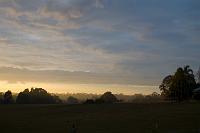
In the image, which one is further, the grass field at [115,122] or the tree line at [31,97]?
the tree line at [31,97]

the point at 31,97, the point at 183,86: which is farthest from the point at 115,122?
the point at 31,97

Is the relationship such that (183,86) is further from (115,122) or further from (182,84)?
(115,122)

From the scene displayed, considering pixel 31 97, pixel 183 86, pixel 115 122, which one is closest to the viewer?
pixel 115 122

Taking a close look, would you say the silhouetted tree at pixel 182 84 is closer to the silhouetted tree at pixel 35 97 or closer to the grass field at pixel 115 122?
the grass field at pixel 115 122

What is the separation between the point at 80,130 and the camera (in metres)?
48.3

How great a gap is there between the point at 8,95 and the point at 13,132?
113 m

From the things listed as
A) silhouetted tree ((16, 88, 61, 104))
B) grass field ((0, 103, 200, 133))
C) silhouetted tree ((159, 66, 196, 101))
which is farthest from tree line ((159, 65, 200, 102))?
silhouetted tree ((16, 88, 61, 104))

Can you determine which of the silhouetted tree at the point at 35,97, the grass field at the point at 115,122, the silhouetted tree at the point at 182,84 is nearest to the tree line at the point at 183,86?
the silhouetted tree at the point at 182,84

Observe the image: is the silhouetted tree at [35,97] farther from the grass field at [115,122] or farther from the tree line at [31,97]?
the grass field at [115,122]

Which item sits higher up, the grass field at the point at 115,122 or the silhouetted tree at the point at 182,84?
the silhouetted tree at the point at 182,84

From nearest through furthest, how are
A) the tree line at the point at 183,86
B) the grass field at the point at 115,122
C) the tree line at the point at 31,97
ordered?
the grass field at the point at 115,122 → the tree line at the point at 183,86 → the tree line at the point at 31,97

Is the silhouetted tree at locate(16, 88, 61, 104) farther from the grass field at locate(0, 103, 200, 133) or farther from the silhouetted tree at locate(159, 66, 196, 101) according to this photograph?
the grass field at locate(0, 103, 200, 133)

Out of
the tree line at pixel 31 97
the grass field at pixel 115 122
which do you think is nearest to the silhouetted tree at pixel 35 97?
the tree line at pixel 31 97

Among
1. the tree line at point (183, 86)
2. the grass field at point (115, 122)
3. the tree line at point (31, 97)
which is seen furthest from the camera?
the tree line at point (31, 97)
